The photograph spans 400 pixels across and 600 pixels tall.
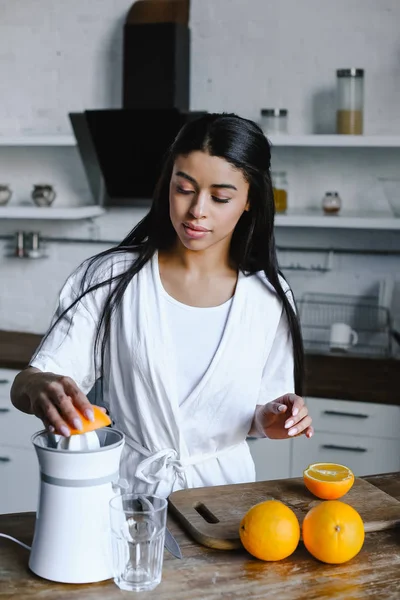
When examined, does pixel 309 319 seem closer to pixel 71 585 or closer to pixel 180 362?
pixel 180 362

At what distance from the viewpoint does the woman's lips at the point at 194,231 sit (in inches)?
64.2

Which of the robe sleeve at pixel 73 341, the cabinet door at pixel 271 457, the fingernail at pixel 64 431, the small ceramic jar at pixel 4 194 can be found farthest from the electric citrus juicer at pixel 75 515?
the small ceramic jar at pixel 4 194

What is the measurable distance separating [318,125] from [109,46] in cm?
101

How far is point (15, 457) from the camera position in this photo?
331 cm

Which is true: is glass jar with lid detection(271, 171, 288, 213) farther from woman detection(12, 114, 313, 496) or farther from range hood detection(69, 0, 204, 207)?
woman detection(12, 114, 313, 496)

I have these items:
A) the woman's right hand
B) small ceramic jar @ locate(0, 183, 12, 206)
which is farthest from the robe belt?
small ceramic jar @ locate(0, 183, 12, 206)

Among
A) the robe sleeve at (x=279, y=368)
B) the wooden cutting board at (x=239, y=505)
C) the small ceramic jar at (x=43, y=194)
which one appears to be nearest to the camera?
the wooden cutting board at (x=239, y=505)

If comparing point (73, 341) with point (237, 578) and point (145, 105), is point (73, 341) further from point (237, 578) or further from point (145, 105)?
point (145, 105)

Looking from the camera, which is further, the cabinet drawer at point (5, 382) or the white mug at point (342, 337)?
the white mug at point (342, 337)

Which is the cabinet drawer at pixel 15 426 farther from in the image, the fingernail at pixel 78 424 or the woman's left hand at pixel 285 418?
the fingernail at pixel 78 424

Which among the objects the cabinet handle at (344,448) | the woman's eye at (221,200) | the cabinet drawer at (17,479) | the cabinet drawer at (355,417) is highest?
the woman's eye at (221,200)

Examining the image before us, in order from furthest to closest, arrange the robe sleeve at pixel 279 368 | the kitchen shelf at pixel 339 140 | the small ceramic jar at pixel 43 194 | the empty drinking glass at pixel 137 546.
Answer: the small ceramic jar at pixel 43 194
the kitchen shelf at pixel 339 140
the robe sleeve at pixel 279 368
the empty drinking glass at pixel 137 546

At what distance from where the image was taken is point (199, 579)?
1.23m

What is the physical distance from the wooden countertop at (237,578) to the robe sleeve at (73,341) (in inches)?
14.6
